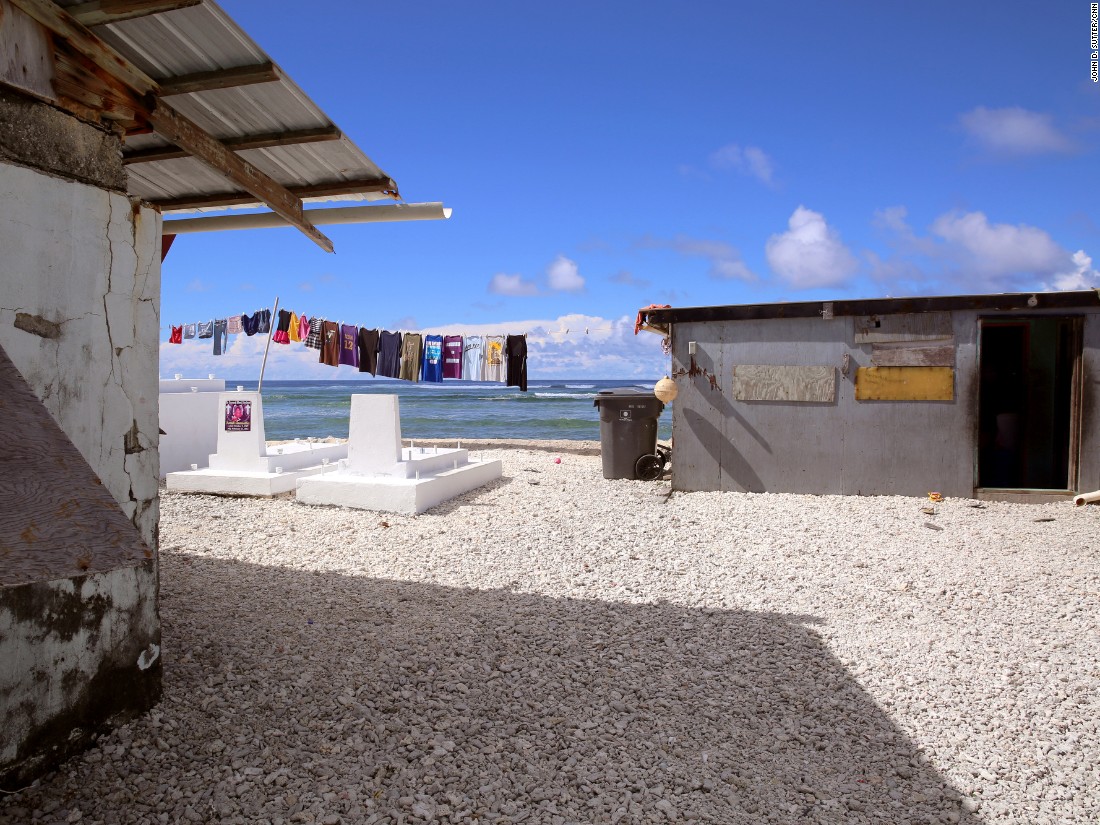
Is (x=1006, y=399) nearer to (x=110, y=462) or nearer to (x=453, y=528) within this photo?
(x=453, y=528)

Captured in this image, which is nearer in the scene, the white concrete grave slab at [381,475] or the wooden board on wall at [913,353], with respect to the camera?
the white concrete grave slab at [381,475]

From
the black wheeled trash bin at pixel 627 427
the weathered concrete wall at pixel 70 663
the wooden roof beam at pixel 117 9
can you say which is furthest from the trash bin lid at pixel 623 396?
the wooden roof beam at pixel 117 9

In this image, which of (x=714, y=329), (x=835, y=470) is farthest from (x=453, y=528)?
(x=835, y=470)

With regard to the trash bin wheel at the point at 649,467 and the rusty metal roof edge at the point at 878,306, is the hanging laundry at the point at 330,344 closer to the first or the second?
the trash bin wheel at the point at 649,467

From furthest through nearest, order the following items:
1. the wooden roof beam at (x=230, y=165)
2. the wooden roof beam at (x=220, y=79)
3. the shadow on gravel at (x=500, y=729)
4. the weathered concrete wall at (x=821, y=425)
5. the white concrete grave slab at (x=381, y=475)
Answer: the weathered concrete wall at (x=821, y=425)
the white concrete grave slab at (x=381, y=475)
the wooden roof beam at (x=230, y=165)
the wooden roof beam at (x=220, y=79)
the shadow on gravel at (x=500, y=729)

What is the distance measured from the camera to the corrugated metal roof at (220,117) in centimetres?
294

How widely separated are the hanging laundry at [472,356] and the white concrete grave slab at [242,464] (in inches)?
206

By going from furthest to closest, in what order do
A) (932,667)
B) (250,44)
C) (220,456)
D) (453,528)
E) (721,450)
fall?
(220,456)
(721,450)
(453,528)
(932,667)
(250,44)

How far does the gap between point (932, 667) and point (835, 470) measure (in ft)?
16.9

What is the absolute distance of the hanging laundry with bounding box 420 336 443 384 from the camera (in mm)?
14797

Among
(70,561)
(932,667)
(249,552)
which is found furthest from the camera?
(249,552)

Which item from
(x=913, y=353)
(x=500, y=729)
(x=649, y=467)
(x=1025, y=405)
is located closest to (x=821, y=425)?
(x=913, y=353)

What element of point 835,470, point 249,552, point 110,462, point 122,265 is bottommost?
point 249,552

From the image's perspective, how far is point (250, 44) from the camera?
3016mm
